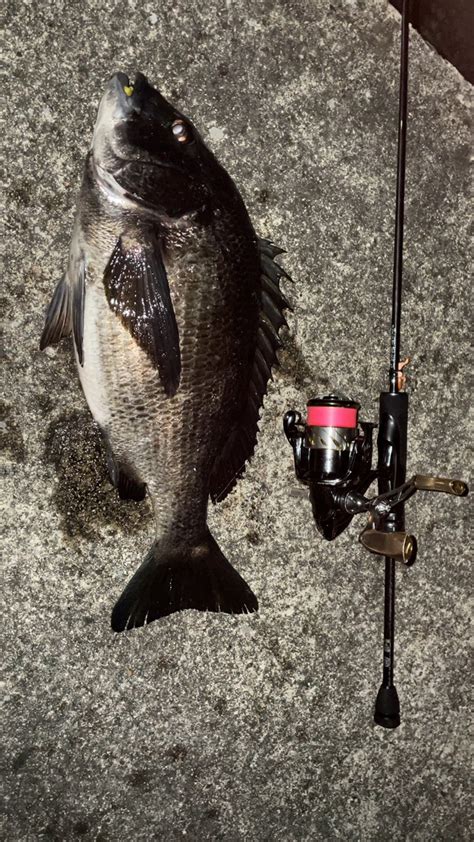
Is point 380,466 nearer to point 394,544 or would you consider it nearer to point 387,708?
point 394,544

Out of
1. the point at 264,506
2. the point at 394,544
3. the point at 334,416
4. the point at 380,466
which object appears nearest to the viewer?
the point at 394,544

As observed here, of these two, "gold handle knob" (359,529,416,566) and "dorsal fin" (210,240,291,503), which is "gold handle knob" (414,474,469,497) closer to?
"gold handle knob" (359,529,416,566)

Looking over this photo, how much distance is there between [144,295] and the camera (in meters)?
1.68

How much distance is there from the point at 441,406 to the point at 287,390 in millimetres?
627

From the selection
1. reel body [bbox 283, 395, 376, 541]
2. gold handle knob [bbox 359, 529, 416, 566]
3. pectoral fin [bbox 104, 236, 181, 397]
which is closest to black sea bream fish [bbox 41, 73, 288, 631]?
pectoral fin [bbox 104, 236, 181, 397]

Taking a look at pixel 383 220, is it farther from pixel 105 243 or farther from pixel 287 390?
pixel 105 243

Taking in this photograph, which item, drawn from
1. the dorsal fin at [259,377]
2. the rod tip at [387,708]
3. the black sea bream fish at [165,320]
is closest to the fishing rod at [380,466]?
the rod tip at [387,708]

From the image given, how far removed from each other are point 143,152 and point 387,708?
1919 millimetres

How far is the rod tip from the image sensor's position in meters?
2.12

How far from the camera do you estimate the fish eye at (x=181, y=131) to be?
173 centimetres

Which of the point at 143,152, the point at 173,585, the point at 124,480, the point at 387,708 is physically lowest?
the point at 387,708

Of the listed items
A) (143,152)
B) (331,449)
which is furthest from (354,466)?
(143,152)

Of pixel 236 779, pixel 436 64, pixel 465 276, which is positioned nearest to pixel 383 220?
pixel 465 276

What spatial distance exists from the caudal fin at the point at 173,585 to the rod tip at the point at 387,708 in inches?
27.1
